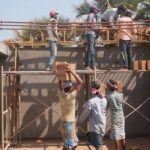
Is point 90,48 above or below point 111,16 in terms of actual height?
below

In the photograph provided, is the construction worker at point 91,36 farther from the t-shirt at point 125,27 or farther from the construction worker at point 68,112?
the construction worker at point 68,112

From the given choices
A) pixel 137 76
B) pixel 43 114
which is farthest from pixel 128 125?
pixel 43 114

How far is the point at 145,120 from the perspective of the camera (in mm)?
14422

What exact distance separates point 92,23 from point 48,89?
2.91 metres

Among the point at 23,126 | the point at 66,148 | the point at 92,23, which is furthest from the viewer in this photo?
the point at 23,126

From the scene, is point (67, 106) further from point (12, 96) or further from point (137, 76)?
point (137, 76)

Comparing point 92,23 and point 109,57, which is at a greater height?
point 92,23

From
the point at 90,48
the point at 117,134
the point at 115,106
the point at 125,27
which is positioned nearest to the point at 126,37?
the point at 125,27

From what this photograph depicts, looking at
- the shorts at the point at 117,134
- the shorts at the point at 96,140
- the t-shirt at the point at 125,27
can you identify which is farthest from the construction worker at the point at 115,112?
the t-shirt at the point at 125,27

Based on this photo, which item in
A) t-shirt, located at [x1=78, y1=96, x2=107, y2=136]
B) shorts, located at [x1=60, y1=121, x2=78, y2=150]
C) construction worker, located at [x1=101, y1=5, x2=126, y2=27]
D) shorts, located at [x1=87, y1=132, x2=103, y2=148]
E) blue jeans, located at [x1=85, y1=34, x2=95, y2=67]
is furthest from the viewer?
construction worker, located at [x1=101, y1=5, x2=126, y2=27]

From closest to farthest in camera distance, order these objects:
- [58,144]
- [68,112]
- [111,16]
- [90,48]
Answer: [68,112], [90,48], [111,16], [58,144]

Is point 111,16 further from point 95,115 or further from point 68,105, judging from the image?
point 95,115

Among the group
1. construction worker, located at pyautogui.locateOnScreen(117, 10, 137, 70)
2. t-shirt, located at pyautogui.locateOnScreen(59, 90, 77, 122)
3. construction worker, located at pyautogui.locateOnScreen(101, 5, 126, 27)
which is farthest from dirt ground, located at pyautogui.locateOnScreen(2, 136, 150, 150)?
construction worker, located at pyautogui.locateOnScreen(101, 5, 126, 27)

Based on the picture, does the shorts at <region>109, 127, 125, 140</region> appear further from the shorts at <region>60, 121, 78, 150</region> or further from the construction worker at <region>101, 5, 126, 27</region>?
the construction worker at <region>101, 5, 126, 27</region>
